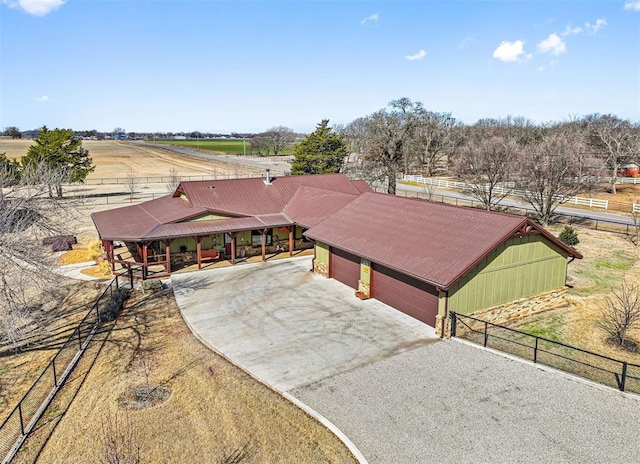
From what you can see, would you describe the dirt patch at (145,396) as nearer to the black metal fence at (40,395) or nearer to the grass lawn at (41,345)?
the black metal fence at (40,395)

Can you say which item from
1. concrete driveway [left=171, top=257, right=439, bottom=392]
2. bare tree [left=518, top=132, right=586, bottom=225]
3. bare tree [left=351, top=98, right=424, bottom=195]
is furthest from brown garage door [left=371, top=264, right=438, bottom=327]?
bare tree [left=351, top=98, right=424, bottom=195]

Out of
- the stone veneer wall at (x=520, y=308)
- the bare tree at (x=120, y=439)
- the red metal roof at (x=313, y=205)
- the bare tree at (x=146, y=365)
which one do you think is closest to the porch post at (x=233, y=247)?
the red metal roof at (x=313, y=205)

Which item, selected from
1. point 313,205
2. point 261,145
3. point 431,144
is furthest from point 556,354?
point 261,145

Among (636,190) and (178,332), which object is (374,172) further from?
(178,332)

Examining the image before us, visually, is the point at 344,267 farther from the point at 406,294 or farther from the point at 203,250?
the point at 203,250

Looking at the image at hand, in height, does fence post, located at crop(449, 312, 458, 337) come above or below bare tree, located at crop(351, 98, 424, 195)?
below

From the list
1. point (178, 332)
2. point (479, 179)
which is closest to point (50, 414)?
point (178, 332)

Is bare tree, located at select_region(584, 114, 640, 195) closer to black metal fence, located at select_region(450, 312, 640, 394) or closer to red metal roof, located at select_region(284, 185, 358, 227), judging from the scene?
red metal roof, located at select_region(284, 185, 358, 227)
